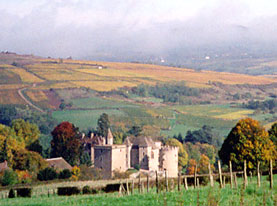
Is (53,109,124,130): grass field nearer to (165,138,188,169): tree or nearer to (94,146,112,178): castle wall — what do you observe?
(165,138,188,169): tree

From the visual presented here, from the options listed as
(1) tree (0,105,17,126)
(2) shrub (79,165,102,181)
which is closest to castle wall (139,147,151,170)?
(2) shrub (79,165,102,181)

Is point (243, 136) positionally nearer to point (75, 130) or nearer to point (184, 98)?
point (75, 130)

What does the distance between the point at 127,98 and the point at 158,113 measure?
34.2 feet

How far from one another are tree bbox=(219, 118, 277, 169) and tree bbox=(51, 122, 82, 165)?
26.1 meters

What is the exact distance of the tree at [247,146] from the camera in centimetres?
3759

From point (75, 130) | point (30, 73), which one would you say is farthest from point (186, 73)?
point (75, 130)

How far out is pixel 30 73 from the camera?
10706cm

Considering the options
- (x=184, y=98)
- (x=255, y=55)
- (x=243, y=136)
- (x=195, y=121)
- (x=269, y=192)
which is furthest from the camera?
(x=255, y=55)

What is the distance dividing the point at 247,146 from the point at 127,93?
67.2 metres

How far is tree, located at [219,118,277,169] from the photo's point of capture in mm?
37594

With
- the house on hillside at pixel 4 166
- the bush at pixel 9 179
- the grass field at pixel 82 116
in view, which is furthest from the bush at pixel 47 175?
the grass field at pixel 82 116

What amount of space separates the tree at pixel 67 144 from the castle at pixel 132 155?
2.39 meters

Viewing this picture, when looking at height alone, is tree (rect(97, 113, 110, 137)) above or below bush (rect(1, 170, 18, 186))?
above

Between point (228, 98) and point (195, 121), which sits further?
point (228, 98)
